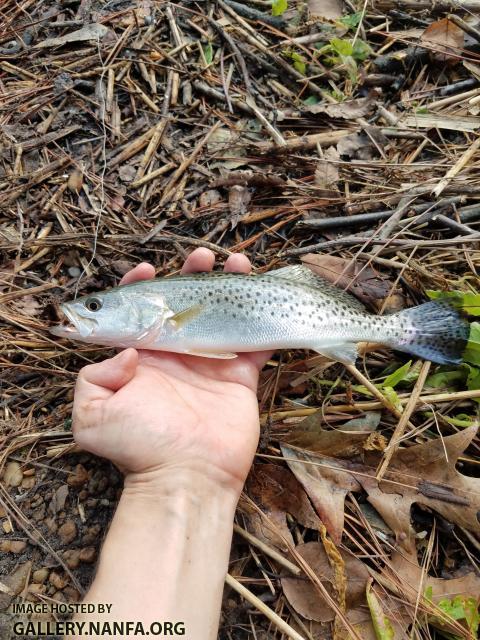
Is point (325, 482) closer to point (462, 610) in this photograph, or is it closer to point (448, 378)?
point (462, 610)

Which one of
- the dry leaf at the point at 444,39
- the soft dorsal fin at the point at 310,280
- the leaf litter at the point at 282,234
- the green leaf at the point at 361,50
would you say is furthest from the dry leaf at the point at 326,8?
the soft dorsal fin at the point at 310,280

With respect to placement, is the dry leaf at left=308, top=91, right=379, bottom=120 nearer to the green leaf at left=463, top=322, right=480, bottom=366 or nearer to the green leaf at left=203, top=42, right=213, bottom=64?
the green leaf at left=203, top=42, right=213, bottom=64

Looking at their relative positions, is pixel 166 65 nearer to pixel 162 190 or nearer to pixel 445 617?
pixel 162 190

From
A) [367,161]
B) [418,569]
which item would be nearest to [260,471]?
[418,569]

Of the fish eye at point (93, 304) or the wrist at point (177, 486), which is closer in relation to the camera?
the wrist at point (177, 486)

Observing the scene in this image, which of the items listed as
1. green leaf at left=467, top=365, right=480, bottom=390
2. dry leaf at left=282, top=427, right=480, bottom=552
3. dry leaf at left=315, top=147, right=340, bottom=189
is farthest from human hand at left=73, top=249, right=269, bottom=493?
dry leaf at left=315, top=147, right=340, bottom=189

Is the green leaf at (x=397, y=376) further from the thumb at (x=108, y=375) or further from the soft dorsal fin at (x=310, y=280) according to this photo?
the thumb at (x=108, y=375)
